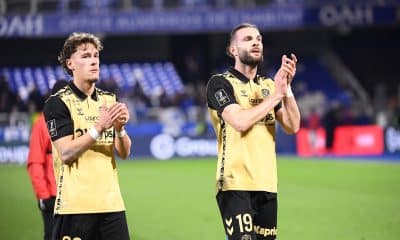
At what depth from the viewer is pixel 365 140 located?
28.2 meters

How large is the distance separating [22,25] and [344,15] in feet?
40.4

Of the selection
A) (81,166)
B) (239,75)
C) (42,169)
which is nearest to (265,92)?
(239,75)

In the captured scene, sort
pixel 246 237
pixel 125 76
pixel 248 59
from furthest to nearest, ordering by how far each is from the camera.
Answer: pixel 125 76
pixel 248 59
pixel 246 237

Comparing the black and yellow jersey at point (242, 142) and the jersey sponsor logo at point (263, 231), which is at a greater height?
the black and yellow jersey at point (242, 142)

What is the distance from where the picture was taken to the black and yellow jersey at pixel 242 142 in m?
6.38

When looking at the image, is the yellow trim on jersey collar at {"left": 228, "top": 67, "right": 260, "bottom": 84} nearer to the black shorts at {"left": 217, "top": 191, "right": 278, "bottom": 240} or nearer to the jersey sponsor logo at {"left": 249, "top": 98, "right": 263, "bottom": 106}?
the jersey sponsor logo at {"left": 249, "top": 98, "right": 263, "bottom": 106}

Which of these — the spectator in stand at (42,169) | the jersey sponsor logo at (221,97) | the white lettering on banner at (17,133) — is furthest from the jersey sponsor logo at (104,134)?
the white lettering on banner at (17,133)

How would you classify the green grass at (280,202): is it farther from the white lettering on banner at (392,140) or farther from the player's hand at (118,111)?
the player's hand at (118,111)

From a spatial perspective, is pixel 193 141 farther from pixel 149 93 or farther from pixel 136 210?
pixel 136 210

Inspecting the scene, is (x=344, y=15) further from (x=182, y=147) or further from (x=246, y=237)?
(x=246, y=237)

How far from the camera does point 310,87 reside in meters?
36.5

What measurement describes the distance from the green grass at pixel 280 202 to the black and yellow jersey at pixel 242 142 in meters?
4.57

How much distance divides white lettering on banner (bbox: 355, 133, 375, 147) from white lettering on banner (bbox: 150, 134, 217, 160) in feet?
16.0

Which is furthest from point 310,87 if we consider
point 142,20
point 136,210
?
point 136,210
